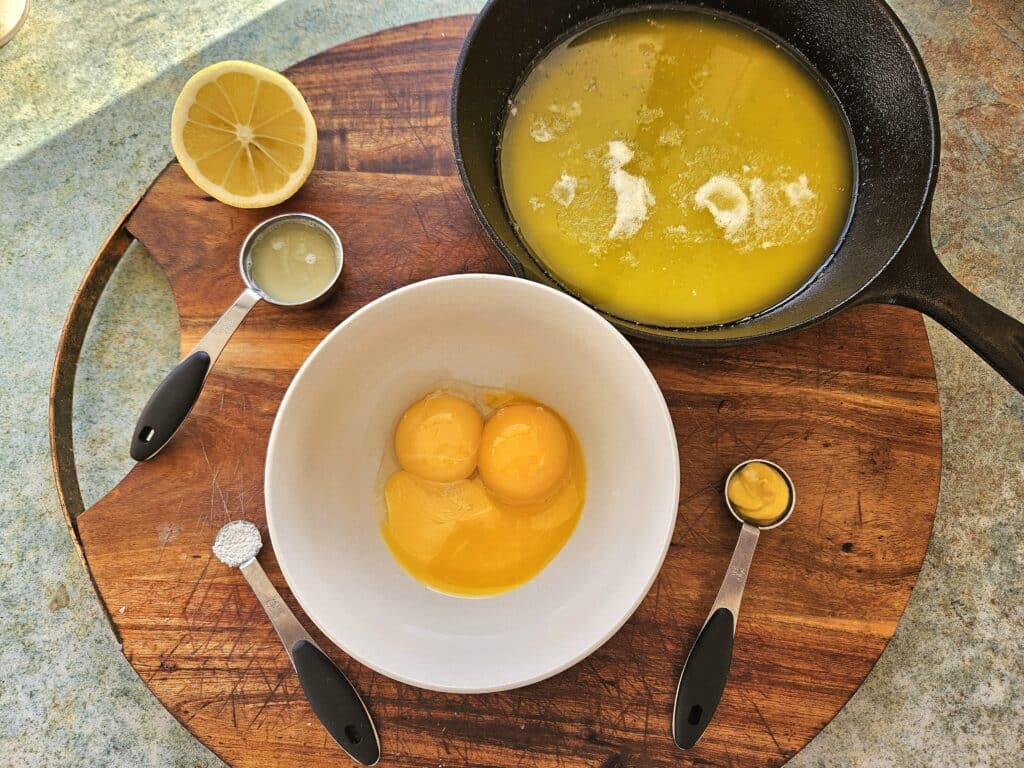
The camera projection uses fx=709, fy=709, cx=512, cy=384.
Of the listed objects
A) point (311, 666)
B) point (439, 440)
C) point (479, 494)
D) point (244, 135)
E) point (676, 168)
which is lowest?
point (311, 666)

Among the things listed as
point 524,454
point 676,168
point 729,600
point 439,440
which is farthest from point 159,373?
point 729,600

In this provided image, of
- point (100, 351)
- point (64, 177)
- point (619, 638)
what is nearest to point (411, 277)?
point (619, 638)

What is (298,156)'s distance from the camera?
1.34 meters

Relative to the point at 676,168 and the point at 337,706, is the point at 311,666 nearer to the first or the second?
the point at 337,706

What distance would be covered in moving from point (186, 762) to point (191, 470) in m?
1.05

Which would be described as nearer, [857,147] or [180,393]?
[180,393]

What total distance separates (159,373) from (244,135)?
0.90 metres

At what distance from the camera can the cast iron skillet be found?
1105 mm

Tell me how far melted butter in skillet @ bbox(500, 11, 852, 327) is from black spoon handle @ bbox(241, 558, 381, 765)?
805mm

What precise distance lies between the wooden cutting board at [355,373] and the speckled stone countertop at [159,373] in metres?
0.76

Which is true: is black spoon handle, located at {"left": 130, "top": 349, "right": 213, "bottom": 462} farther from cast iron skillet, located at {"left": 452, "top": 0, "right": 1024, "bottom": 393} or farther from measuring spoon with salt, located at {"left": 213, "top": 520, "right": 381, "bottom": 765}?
cast iron skillet, located at {"left": 452, "top": 0, "right": 1024, "bottom": 393}

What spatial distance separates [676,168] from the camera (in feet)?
4.49

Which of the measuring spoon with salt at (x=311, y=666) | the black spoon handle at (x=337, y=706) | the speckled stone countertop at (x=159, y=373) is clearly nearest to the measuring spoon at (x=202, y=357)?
the measuring spoon with salt at (x=311, y=666)

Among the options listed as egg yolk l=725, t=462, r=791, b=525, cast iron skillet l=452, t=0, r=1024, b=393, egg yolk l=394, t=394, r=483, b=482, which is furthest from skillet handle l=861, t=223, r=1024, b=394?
egg yolk l=394, t=394, r=483, b=482
